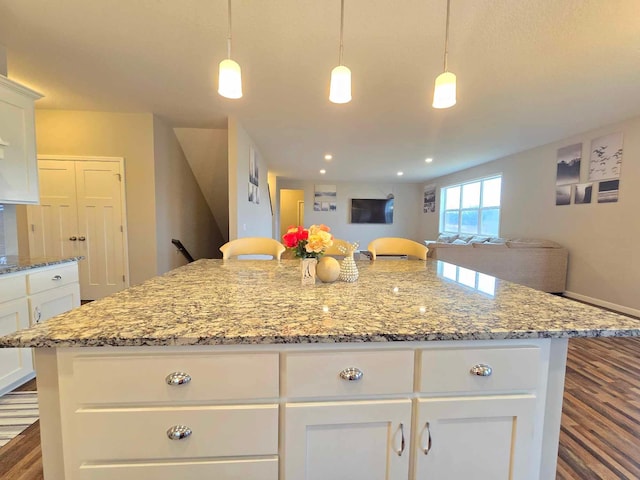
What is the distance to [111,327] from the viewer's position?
84cm

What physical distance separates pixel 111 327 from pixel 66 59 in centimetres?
287

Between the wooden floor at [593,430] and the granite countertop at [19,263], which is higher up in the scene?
the granite countertop at [19,263]

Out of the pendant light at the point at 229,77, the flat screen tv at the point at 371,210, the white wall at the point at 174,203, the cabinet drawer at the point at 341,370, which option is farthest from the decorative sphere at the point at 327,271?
the flat screen tv at the point at 371,210

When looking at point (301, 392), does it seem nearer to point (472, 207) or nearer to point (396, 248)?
point (396, 248)

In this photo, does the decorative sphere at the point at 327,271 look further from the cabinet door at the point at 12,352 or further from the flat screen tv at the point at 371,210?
the flat screen tv at the point at 371,210

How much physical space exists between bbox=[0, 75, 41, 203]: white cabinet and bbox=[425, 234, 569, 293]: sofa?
182 inches

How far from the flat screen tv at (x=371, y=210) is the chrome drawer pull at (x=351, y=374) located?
28.5ft

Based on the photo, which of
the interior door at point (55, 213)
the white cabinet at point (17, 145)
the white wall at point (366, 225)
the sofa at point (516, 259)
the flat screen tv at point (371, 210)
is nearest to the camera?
the white cabinet at point (17, 145)

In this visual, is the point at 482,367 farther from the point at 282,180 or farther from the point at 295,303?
the point at 282,180

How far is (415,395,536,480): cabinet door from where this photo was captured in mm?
898

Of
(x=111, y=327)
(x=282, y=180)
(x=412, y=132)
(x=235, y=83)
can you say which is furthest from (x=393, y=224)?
(x=111, y=327)

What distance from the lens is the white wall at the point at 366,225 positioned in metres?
9.32

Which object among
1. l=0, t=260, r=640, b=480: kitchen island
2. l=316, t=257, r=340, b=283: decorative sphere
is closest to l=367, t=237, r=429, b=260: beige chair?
l=316, t=257, r=340, b=283: decorative sphere

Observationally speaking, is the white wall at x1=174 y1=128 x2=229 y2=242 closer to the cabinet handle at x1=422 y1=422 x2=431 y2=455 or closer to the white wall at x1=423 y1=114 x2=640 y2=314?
the cabinet handle at x1=422 y1=422 x2=431 y2=455
